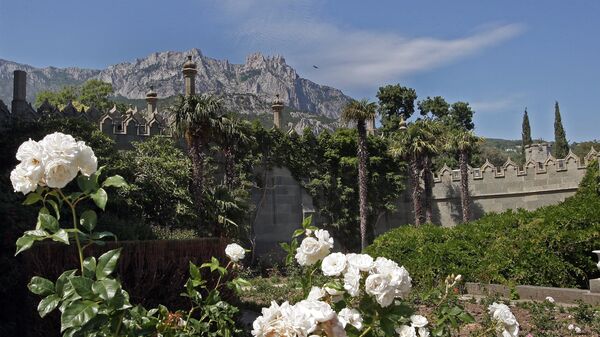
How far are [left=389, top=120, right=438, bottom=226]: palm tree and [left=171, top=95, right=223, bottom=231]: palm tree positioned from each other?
9753 millimetres

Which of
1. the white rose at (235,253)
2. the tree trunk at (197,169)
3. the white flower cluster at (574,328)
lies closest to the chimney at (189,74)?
the tree trunk at (197,169)

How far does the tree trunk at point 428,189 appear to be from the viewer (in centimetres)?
2473

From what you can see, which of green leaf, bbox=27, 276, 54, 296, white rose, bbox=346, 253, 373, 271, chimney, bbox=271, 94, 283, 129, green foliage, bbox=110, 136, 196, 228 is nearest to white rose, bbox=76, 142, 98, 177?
green leaf, bbox=27, 276, 54, 296

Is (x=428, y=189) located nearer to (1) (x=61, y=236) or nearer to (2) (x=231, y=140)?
(2) (x=231, y=140)

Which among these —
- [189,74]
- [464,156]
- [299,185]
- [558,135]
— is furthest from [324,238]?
[558,135]

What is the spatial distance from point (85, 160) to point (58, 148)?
12cm

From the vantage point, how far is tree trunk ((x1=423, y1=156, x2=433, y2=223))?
24.7 meters

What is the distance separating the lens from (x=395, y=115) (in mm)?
34750

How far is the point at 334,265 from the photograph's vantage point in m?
2.29

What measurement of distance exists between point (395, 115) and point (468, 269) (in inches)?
1001

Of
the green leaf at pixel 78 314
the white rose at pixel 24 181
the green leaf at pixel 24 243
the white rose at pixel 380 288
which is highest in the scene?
the white rose at pixel 24 181

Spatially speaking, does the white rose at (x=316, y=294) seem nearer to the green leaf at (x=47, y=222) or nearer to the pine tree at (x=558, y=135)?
the green leaf at (x=47, y=222)

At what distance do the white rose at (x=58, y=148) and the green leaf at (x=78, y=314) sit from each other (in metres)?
0.55

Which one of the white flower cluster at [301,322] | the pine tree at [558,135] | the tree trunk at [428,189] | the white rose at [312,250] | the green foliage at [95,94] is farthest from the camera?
the pine tree at [558,135]
